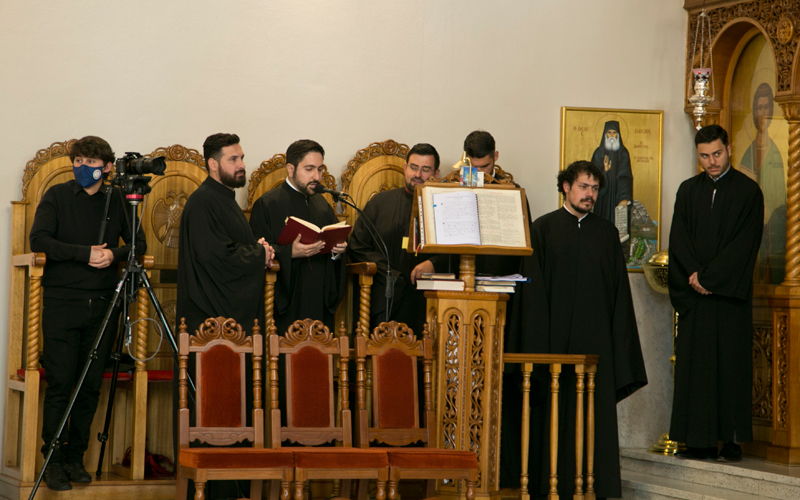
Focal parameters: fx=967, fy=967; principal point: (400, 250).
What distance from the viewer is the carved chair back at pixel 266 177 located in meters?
6.45

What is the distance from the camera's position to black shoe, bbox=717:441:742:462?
241 inches

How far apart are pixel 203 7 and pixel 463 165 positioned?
7.81 ft

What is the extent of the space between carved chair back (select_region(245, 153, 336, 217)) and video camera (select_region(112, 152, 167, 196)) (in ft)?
4.21

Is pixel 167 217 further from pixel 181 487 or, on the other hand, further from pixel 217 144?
pixel 181 487

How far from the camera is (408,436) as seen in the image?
→ 195 inches

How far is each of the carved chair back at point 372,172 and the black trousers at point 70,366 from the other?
190cm

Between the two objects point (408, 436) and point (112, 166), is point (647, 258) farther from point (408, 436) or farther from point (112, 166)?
point (112, 166)

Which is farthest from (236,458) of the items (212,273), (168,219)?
(168,219)

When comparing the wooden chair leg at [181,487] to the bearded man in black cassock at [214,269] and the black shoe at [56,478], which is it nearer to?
the bearded man in black cassock at [214,269]

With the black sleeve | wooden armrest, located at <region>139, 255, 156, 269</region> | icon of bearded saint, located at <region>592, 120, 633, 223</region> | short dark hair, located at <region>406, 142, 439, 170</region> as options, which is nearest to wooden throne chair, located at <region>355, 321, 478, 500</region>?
wooden armrest, located at <region>139, 255, 156, 269</region>

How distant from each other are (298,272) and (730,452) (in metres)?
2.95

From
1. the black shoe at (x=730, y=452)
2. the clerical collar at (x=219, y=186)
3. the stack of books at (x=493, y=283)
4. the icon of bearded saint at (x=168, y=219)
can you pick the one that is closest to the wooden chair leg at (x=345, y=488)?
the stack of books at (x=493, y=283)

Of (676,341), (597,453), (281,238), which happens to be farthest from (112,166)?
(676,341)

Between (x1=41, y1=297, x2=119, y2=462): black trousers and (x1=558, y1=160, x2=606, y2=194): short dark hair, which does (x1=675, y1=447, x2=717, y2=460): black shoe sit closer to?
A: (x1=558, y1=160, x2=606, y2=194): short dark hair
